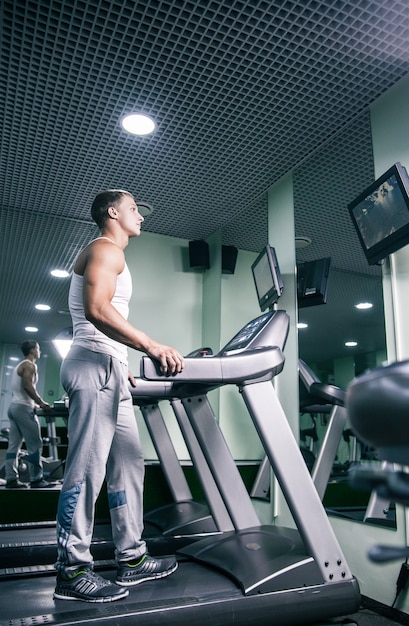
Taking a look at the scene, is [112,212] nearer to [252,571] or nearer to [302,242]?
[252,571]

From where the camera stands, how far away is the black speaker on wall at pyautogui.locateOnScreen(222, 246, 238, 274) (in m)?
4.62

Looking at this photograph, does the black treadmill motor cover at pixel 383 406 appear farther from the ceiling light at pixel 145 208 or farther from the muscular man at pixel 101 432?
the ceiling light at pixel 145 208

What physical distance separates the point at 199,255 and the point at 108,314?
2.96m

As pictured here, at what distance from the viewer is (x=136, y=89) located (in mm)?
2801

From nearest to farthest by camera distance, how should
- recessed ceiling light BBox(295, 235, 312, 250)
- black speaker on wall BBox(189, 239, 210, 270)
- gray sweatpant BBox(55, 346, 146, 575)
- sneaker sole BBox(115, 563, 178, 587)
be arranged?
gray sweatpant BBox(55, 346, 146, 575) → sneaker sole BBox(115, 563, 178, 587) → recessed ceiling light BBox(295, 235, 312, 250) → black speaker on wall BBox(189, 239, 210, 270)

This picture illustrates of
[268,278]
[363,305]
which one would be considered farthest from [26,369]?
[363,305]

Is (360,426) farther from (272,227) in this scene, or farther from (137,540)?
(272,227)

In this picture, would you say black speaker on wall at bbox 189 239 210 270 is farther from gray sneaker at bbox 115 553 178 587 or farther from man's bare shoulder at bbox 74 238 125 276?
gray sneaker at bbox 115 553 178 587

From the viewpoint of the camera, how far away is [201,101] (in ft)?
9.46

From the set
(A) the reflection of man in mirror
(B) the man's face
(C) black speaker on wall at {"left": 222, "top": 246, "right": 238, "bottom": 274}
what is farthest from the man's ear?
(A) the reflection of man in mirror

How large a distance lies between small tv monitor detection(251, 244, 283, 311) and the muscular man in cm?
141

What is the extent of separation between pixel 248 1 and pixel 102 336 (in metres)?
1.68

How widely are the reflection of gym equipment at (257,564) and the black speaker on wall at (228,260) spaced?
2.34 metres

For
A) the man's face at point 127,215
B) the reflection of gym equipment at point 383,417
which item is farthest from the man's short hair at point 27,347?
the reflection of gym equipment at point 383,417
